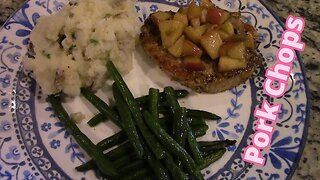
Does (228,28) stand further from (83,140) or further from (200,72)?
(83,140)

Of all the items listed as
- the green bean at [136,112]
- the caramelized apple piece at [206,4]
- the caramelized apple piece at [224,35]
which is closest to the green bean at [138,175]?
the green bean at [136,112]

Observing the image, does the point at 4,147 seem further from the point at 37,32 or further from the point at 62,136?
the point at 37,32

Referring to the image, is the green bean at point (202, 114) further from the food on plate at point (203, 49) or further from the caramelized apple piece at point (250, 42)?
the caramelized apple piece at point (250, 42)

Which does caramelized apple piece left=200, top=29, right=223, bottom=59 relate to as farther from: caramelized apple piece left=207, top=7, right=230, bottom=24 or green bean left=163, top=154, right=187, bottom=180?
green bean left=163, top=154, right=187, bottom=180

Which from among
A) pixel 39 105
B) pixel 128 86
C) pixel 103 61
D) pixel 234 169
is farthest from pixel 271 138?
pixel 39 105

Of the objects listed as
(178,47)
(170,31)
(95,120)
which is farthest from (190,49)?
(95,120)

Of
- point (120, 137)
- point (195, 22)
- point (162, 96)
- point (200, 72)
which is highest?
point (195, 22)
